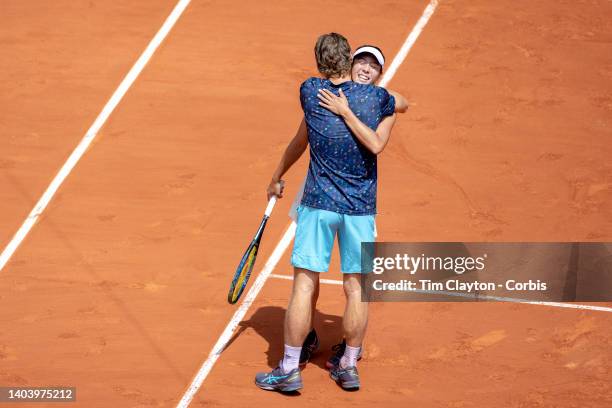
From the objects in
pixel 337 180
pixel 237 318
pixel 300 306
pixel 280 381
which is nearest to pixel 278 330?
pixel 237 318

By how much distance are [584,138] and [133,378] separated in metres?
5.68

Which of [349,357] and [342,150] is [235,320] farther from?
[342,150]

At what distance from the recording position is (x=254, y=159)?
11.1 metres

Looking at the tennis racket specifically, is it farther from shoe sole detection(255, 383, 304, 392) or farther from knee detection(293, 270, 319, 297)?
shoe sole detection(255, 383, 304, 392)

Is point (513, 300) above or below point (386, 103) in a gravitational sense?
below

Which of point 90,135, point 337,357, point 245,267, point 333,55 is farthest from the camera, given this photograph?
point 90,135

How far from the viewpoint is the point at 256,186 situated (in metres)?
10.7

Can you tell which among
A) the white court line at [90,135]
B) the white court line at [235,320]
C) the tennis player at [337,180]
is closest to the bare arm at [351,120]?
the tennis player at [337,180]

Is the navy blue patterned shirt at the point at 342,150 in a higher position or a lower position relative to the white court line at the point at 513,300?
higher

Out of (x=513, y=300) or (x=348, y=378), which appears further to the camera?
(x=513, y=300)

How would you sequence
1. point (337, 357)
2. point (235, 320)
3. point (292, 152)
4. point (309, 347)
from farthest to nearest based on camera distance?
point (235, 320), point (309, 347), point (337, 357), point (292, 152)

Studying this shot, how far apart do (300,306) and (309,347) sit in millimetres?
770

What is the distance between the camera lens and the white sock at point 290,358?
769 cm

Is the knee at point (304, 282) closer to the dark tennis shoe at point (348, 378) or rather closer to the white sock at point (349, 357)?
the white sock at point (349, 357)
